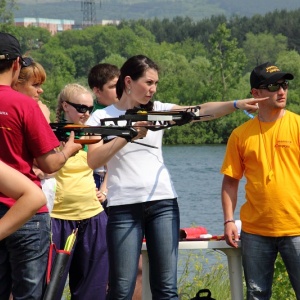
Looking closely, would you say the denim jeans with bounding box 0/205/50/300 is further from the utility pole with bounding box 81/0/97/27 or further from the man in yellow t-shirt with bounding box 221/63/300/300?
the utility pole with bounding box 81/0/97/27

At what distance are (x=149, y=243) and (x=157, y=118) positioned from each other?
0.75 meters

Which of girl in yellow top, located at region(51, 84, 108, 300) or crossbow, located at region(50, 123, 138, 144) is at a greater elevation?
crossbow, located at region(50, 123, 138, 144)

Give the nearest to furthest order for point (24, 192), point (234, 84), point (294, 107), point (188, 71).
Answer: point (24, 192) → point (294, 107) → point (234, 84) → point (188, 71)

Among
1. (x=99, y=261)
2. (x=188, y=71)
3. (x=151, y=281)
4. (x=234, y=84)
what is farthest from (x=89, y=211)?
(x=188, y=71)

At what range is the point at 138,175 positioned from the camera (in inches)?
196

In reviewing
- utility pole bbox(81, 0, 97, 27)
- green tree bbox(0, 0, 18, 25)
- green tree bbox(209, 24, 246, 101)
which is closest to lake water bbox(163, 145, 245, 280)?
green tree bbox(209, 24, 246, 101)

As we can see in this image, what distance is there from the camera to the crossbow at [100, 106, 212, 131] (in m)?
4.61

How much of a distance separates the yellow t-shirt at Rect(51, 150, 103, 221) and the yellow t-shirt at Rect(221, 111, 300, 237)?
38.3 inches

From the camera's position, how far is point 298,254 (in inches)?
197

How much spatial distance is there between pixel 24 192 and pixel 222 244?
1993mm

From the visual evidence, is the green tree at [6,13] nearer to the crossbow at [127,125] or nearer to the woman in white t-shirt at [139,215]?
the woman in white t-shirt at [139,215]

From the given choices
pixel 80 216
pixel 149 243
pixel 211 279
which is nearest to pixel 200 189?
pixel 211 279

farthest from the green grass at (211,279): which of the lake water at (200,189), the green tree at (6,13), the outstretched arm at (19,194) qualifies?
the green tree at (6,13)

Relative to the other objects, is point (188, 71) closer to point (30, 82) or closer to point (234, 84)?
point (234, 84)
